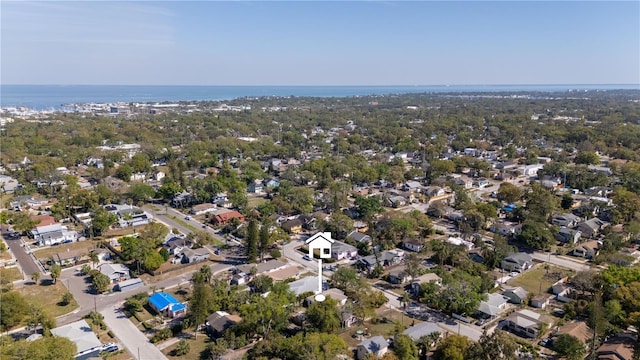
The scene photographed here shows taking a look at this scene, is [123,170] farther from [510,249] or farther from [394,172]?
[510,249]

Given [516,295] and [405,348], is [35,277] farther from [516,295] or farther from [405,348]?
[516,295]

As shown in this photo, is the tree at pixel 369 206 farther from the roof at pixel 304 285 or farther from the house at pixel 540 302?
the house at pixel 540 302

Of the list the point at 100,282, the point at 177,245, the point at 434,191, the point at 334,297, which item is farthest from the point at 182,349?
the point at 434,191

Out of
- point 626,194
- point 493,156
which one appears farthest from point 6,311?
point 493,156

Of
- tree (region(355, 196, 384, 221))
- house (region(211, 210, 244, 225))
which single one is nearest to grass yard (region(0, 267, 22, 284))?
house (region(211, 210, 244, 225))

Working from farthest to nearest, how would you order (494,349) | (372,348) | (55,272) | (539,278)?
(539,278) → (55,272) → (372,348) → (494,349)
